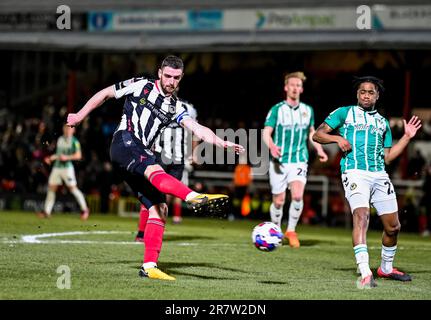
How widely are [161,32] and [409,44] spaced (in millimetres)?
6788

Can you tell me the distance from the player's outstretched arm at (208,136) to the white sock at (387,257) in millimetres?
2146

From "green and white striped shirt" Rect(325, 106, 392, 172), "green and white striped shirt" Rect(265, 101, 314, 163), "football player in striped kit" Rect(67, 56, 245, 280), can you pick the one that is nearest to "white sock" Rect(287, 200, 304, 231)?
"green and white striped shirt" Rect(265, 101, 314, 163)

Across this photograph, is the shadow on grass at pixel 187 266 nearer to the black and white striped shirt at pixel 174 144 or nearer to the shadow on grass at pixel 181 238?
the black and white striped shirt at pixel 174 144

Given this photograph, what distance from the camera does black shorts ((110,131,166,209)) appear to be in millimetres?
9125

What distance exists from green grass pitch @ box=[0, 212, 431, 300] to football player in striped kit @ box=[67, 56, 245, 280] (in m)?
0.53

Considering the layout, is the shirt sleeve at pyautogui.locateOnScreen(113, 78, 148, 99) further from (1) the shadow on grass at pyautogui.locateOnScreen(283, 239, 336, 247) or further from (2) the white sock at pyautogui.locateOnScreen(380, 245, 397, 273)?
(1) the shadow on grass at pyautogui.locateOnScreen(283, 239, 336, 247)

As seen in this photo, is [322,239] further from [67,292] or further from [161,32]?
[161,32]

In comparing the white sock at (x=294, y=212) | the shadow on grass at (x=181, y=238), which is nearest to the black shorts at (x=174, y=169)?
the shadow on grass at (x=181, y=238)

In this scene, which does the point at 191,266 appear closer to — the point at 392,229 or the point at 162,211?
the point at 162,211

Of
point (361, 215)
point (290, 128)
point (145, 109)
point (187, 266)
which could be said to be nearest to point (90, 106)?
point (145, 109)

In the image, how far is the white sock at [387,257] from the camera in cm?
1004

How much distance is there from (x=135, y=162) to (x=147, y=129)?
45cm

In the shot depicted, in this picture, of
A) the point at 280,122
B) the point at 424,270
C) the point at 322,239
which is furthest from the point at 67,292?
the point at 322,239

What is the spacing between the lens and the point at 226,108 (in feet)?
91.4
